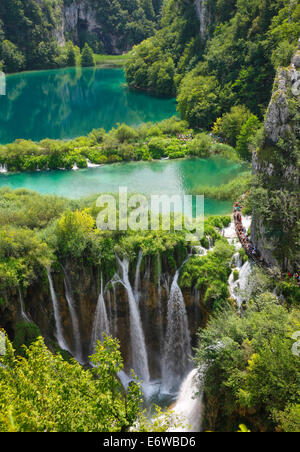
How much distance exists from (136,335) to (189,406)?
5173 millimetres

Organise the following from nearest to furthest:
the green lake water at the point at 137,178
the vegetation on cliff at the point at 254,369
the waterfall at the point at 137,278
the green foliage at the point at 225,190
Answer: the vegetation on cliff at the point at 254,369 < the waterfall at the point at 137,278 < the green foliage at the point at 225,190 < the green lake water at the point at 137,178

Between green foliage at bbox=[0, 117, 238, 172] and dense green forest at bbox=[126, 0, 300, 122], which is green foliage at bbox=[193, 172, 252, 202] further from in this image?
dense green forest at bbox=[126, 0, 300, 122]

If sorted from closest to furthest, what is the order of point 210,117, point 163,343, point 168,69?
point 163,343 < point 210,117 < point 168,69

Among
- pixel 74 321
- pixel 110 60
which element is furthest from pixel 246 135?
pixel 110 60

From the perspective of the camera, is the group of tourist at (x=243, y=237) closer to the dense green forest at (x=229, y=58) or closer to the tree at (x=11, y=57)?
the dense green forest at (x=229, y=58)

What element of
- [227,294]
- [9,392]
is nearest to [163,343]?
[227,294]

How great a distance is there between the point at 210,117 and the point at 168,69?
26.1 meters

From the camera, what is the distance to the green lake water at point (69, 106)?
58.8 metres

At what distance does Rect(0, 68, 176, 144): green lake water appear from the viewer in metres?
58.8

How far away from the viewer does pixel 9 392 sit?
36.7 feet

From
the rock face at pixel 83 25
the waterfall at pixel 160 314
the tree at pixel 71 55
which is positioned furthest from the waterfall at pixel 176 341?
the rock face at pixel 83 25

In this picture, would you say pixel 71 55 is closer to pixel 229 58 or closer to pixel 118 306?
pixel 229 58

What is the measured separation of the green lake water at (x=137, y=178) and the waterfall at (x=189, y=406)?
16.7 metres

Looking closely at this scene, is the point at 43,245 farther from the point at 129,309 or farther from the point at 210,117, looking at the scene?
the point at 210,117
